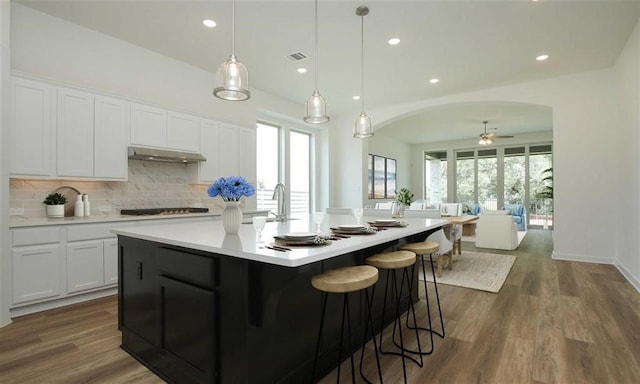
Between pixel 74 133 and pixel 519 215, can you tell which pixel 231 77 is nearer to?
pixel 74 133

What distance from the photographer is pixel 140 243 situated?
2127 mm

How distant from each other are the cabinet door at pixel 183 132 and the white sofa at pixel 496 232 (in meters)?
5.46

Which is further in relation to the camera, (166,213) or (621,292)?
(166,213)

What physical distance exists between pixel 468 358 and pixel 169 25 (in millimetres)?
4346

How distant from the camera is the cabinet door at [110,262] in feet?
11.1

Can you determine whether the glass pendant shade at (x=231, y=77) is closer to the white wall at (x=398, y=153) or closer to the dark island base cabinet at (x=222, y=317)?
the dark island base cabinet at (x=222, y=317)

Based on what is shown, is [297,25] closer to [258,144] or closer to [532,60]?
[258,144]

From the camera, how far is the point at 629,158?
13.6 feet

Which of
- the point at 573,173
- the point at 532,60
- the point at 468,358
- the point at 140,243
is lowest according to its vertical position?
the point at 468,358

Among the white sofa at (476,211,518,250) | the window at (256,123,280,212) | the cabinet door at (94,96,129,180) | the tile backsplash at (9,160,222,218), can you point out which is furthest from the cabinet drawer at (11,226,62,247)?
the white sofa at (476,211,518,250)

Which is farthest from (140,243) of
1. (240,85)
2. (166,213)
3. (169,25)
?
(169,25)

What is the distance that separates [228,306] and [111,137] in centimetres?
316

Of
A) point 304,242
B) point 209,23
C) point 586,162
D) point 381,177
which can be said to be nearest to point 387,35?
point 209,23

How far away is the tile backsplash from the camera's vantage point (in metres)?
3.32
